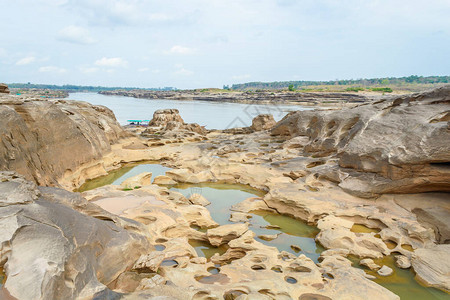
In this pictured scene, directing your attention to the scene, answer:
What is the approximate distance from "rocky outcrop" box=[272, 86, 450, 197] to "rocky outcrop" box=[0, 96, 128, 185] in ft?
32.3

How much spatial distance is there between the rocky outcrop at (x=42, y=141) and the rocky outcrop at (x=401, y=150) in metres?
9.85

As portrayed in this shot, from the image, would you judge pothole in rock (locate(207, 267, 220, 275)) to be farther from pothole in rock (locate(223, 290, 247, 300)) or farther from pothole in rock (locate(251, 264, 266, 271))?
pothole in rock (locate(223, 290, 247, 300))

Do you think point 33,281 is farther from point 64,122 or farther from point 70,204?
point 64,122

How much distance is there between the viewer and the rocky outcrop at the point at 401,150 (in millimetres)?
8148

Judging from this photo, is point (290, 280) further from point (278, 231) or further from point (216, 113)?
point (216, 113)

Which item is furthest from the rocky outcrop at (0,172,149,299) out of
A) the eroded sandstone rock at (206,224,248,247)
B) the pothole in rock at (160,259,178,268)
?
the eroded sandstone rock at (206,224,248,247)

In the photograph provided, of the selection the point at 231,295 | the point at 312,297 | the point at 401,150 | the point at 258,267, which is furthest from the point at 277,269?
the point at 401,150

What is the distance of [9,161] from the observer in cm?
785

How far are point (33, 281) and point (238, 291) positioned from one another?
266 cm

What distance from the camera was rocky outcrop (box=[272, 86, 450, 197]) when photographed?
8148mm

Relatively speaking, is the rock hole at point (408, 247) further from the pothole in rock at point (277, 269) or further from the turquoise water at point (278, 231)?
the pothole in rock at point (277, 269)

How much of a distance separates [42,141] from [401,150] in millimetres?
11976

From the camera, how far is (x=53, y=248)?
361cm

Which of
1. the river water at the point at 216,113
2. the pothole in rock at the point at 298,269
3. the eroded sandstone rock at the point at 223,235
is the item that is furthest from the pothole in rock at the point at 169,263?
the river water at the point at 216,113
